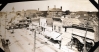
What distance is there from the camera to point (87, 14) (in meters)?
1.24

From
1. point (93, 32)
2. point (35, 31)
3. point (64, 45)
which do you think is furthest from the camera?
point (35, 31)

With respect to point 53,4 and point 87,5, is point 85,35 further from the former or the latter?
point 53,4

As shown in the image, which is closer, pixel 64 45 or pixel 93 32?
pixel 93 32

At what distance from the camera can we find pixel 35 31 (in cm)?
153

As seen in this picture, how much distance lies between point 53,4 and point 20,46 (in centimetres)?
62

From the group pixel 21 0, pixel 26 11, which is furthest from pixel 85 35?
pixel 21 0

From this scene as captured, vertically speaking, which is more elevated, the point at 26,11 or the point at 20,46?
the point at 26,11

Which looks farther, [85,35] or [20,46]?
[20,46]

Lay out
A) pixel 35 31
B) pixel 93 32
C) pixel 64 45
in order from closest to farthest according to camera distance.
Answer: pixel 93 32
pixel 64 45
pixel 35 31

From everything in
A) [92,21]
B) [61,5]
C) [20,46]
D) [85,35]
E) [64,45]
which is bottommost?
[20,46]

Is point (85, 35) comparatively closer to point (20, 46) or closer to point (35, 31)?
point (35, 31)

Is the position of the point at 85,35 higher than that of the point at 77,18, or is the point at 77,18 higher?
the point at 77,18

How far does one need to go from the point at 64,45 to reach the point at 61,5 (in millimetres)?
402

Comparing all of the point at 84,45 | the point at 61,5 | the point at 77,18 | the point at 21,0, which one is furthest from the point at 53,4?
the point at 84,45
